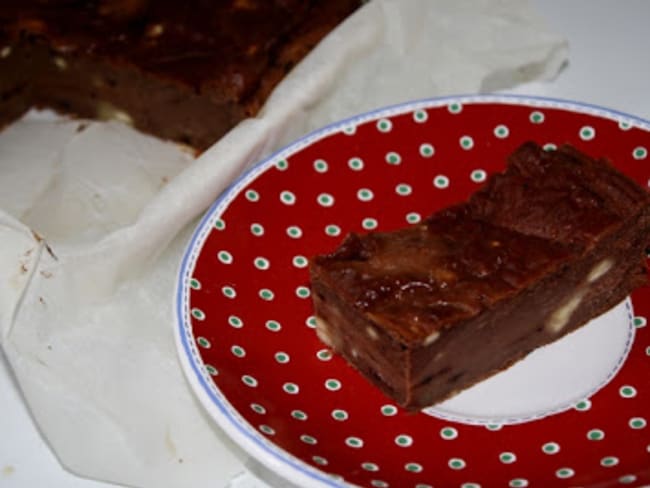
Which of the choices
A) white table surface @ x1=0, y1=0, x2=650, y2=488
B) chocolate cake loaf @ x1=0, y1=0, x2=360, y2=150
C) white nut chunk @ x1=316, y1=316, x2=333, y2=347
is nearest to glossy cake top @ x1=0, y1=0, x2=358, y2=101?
chocolate cake loaf @ x1=0, y1=0, x2=360, y2=150

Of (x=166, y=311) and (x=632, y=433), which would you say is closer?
(x=632, y=433)

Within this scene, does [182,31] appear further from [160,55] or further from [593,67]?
[593,67]

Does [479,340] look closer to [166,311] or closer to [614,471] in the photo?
[614,471]

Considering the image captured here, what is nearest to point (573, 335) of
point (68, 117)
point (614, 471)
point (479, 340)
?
point (479, 340)

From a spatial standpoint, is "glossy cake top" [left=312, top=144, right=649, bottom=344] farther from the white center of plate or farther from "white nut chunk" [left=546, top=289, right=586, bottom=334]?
the white center of plate

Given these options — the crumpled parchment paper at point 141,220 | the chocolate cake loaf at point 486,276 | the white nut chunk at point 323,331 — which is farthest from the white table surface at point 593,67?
the chocolate cake loaf at point 486,276
